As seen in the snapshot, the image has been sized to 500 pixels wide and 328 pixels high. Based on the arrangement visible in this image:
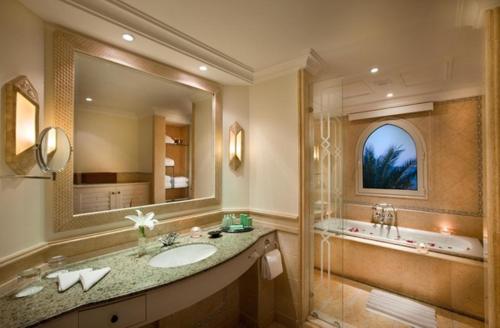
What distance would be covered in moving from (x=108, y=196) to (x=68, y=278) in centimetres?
58

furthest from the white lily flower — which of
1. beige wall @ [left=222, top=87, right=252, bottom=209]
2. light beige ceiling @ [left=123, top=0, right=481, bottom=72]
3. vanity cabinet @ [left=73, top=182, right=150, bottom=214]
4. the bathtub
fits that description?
the bathtub

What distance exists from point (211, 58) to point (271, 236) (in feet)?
5.84

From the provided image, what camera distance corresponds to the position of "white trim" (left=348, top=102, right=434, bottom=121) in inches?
119

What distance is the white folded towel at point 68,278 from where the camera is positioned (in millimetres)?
1056

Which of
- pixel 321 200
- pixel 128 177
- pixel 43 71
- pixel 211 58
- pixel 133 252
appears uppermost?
pixel 211 58

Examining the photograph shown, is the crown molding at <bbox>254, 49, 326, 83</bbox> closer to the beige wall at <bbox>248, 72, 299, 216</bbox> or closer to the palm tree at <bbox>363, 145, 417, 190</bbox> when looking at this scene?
the beige wall at <bbox>248, 72, 299, 216</bbox>

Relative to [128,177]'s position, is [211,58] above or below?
above

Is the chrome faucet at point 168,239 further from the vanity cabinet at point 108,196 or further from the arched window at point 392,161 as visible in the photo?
the arched window at point 392,161

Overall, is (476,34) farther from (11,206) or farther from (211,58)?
(11,206)

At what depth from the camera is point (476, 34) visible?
159cm

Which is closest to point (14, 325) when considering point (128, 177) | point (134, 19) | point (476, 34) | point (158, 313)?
point (158, 313)

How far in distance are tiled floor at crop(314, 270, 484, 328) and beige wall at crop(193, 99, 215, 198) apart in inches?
60.4

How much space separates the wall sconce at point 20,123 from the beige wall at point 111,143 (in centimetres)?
25

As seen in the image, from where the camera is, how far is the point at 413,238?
310 centimetres
